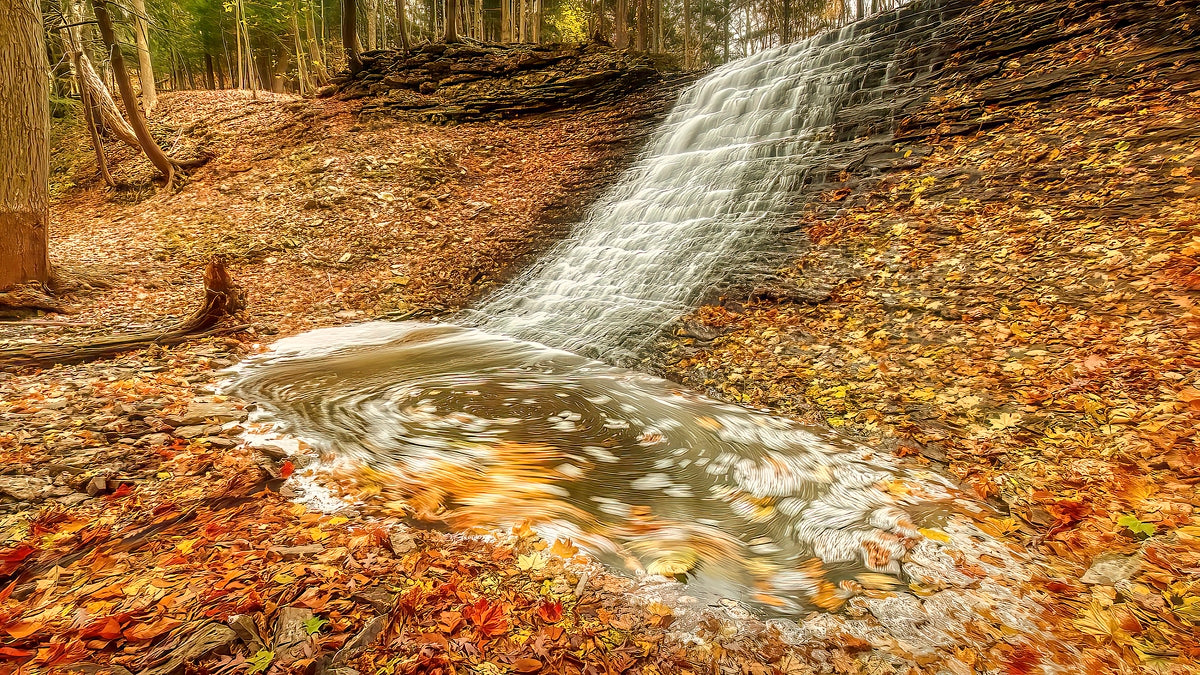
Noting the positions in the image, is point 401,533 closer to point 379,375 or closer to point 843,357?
point 379,375

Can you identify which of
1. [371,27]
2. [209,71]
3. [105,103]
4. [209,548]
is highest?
[209,71]

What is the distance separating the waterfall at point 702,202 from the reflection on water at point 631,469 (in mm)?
1849

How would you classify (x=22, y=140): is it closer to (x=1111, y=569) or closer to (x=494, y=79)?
(x=1111, y=569)

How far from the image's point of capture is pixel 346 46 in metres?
16.6

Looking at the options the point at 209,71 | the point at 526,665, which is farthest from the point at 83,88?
the point at 209,71

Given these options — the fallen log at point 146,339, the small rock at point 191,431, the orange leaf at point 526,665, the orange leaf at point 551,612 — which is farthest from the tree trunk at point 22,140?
the orange leaf at point 526,665

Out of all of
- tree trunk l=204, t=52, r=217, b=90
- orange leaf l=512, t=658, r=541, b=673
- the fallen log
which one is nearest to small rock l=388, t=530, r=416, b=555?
orange leaf l=512, t=658, r=541, b=673

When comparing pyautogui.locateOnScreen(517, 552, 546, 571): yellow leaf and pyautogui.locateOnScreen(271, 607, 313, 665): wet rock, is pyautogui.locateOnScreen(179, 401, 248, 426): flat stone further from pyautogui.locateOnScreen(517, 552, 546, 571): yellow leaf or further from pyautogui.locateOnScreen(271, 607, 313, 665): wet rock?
pyautogui.locateOnScreen(517, 552, 546, 571): yellow leaf

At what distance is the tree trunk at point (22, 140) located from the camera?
20.2 ft

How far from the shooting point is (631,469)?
4.16m

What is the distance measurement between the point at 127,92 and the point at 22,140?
22.4ft

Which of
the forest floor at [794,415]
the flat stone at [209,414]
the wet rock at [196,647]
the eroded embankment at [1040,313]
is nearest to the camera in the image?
the wet rock at [196,647]

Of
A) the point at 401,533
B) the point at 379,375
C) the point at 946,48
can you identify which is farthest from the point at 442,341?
the point at 946,48

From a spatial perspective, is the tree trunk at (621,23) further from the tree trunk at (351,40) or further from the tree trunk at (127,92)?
the tree trunk at (127,92)
